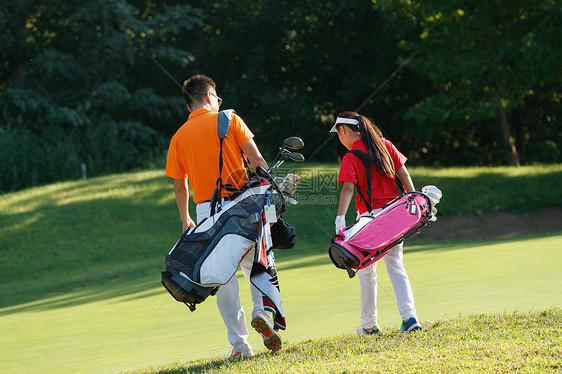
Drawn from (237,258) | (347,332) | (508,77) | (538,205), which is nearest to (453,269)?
(347,332)

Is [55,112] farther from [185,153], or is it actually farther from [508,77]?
[185,153]

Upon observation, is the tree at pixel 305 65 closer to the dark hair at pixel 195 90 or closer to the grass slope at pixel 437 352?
the dark hair at pixel 195 90

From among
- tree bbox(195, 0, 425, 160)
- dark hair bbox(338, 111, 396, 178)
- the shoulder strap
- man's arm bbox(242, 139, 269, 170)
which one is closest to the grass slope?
the shoulder strap

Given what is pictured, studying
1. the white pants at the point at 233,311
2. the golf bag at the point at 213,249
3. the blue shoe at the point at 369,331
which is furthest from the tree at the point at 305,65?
the golf bag at the point at 213,249

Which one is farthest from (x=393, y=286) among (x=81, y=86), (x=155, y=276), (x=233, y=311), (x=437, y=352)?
(x=81, y=86)

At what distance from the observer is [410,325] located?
226 inches

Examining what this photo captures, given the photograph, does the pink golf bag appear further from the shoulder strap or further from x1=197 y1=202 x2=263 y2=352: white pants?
x1=197 y1=202 x2=263 y2=352: white pants

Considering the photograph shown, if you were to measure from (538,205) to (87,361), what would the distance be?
14.7 meters

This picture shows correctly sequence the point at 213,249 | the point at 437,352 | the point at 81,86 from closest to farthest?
the point at 437,352 → the point at 213,249 → the point at 81,86

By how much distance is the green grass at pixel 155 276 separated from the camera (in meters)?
6.73

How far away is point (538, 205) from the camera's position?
18031mm

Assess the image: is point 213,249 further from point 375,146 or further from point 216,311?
point 216,311

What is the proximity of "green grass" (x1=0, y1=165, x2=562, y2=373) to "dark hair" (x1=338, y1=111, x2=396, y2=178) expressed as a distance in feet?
4.74

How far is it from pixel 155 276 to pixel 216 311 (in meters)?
4.72
